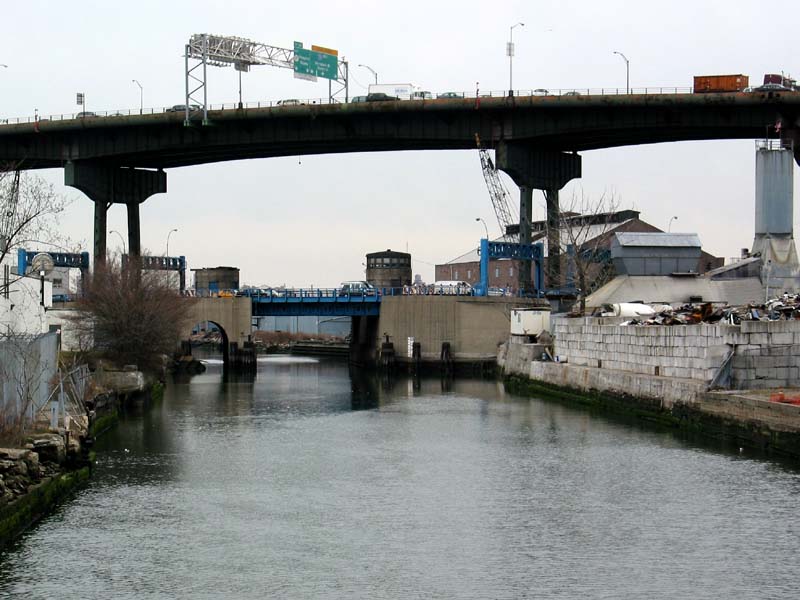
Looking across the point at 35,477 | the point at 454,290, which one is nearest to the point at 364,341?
the point at 454,290

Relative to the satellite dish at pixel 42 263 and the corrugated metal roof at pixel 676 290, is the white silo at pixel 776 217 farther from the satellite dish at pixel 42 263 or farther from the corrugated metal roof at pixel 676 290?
the satellite dish at pixel 42 263

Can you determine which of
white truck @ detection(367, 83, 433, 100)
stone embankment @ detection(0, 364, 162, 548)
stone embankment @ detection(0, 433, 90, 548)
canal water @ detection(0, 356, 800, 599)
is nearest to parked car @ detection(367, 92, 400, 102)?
white truck @ detection(367, 83, 433, 100)

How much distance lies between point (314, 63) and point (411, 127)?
17.0 m

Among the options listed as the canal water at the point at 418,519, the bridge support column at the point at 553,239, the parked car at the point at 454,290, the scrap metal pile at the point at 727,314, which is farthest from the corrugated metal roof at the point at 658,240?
the canal water at the point at 418,519

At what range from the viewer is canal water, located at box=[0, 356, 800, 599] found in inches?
1018

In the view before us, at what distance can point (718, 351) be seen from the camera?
157ft

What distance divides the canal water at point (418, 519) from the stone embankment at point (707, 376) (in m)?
1.60

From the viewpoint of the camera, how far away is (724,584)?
2545cm

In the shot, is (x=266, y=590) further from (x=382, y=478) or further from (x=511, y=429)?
(x=511, y=429)

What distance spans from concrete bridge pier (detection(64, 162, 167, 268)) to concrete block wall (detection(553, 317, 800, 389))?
5805 cm

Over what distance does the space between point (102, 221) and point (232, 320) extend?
15.8m

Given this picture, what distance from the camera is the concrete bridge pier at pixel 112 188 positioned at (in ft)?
335

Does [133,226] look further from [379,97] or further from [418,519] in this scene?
[418,519]

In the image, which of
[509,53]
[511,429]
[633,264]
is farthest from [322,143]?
[511,429]
